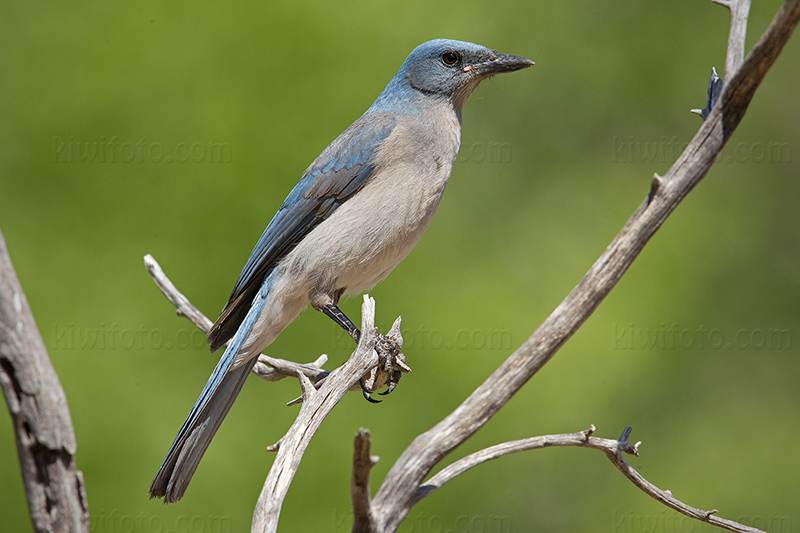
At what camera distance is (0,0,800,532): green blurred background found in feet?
16.5

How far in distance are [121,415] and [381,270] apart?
267 centimetres

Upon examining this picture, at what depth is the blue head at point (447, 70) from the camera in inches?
135

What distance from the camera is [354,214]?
311 centimetres

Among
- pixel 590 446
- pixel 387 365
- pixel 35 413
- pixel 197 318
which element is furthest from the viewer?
pixel 197 318

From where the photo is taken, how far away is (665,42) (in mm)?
6633

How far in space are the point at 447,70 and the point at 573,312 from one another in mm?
1974

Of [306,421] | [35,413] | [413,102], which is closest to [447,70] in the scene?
[413,102]

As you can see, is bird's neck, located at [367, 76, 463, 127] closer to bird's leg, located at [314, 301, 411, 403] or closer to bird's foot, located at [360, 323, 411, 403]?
bird's leg, located at [314, 301, 411, 403]

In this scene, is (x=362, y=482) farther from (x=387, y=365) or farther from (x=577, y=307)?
(x=387, y=365)

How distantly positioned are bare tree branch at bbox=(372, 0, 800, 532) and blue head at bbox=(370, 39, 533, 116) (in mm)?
1720

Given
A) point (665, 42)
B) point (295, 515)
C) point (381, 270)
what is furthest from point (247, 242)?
point (665, 42)

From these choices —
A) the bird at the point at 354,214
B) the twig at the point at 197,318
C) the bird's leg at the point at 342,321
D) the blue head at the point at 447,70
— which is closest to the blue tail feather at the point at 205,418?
the bird at the point at 354,214

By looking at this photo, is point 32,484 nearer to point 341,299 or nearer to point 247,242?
point 341,299

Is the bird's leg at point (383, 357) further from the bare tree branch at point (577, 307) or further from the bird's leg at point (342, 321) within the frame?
the bare tree branch at point (577, 307)
